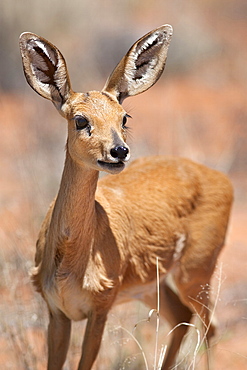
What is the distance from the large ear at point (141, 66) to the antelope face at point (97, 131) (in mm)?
210

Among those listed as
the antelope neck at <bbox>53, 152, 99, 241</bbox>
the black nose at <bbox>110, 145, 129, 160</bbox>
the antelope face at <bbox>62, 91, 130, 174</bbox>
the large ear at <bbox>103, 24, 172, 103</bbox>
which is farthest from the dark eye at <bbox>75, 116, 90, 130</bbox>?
the large ear at <bbox>103, 24, 172, 103</bbox>

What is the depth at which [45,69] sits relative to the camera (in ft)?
16.4

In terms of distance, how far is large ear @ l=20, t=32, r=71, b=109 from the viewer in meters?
4.88

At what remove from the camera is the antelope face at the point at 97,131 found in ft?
14.7

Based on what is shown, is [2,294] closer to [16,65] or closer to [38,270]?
[38,270]

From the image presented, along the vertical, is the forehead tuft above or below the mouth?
above

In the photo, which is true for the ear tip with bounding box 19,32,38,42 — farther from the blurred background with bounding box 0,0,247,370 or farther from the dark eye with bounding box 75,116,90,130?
the blurred background with bounding box 0,0,247,370

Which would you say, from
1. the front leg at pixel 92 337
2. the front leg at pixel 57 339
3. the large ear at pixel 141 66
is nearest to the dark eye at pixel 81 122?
the large ear at pixel 141 66

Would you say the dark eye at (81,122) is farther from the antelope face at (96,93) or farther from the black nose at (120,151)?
the black nose at (120,151)

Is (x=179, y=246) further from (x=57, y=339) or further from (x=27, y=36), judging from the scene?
(x=27, y=36)

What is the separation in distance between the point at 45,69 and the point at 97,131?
691 millimetres

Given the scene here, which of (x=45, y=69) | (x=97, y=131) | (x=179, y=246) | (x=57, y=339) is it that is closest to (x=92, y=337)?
(x=57, y=339)

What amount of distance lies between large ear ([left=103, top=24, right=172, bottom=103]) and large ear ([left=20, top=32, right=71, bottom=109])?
0.36 meters

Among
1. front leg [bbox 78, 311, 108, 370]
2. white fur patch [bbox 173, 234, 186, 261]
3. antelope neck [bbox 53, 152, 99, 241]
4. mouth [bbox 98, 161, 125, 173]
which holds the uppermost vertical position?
mouth [bbox 98, 161, 125, 173]
